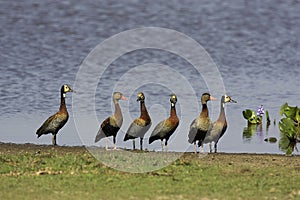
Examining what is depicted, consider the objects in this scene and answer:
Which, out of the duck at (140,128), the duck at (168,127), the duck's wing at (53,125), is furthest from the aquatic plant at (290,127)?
the duck's wing at (53,125)

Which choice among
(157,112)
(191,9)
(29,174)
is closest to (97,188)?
(29,174)

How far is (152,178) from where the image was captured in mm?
14062

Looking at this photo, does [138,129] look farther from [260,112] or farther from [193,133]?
[260,112]

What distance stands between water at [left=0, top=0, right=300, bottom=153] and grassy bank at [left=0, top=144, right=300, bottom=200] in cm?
264

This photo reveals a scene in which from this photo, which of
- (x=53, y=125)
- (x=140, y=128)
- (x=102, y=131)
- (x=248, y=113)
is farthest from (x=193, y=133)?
(x=248, y=113)

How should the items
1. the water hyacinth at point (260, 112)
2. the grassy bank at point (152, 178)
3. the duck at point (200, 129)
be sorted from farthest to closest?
the water hyacinth at point (260, 112) → the duck at point (200, 129) → the grassy bank at point (152, 178)

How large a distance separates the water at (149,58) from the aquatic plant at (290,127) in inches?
13.1

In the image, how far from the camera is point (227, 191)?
43.1 feet

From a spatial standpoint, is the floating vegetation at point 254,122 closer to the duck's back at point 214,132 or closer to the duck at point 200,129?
the duck's back at point 214,132

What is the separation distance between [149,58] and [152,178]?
15.2 metres

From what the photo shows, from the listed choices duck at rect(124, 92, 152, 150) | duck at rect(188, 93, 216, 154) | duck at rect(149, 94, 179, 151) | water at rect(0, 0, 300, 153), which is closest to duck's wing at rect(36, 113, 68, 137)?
Answer: water at rect(0, 0, 300, 153)

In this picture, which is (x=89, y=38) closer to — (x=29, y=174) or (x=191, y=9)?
(x=191, y=9)

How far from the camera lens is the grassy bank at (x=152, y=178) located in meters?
13.0

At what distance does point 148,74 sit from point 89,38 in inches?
261
